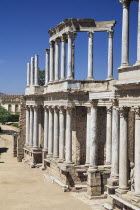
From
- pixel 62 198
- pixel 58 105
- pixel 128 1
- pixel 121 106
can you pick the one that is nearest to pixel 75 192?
pixel 62 198

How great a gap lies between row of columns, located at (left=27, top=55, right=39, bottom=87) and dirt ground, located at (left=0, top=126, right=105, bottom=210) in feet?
29.1

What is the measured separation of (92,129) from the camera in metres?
21.6

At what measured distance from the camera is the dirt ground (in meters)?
20.0

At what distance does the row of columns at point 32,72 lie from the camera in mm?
35062

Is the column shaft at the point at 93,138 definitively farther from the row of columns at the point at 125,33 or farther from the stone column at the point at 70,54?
the row of columns at the point at 125,33

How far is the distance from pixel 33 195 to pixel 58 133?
22.6ft

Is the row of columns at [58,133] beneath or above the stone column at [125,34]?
beneath

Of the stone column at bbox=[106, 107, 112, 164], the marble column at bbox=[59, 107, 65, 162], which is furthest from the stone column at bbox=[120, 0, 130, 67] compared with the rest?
the marble column at bbox=[59, 107, 65, 162]

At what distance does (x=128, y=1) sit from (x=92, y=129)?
8.15 metres

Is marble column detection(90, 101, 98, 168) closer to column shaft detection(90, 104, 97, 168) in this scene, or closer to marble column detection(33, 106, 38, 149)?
column shaft detection(90, 104, 97, 168)

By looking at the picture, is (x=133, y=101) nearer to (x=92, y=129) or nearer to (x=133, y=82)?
(x=133, y=82)

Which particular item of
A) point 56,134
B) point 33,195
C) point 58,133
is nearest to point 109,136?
point 33,195

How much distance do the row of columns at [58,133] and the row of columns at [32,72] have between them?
5361 millimetres

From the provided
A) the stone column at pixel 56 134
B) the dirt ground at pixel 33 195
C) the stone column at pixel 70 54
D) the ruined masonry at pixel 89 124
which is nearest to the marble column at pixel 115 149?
the ruined masonry at pixel 89 124
